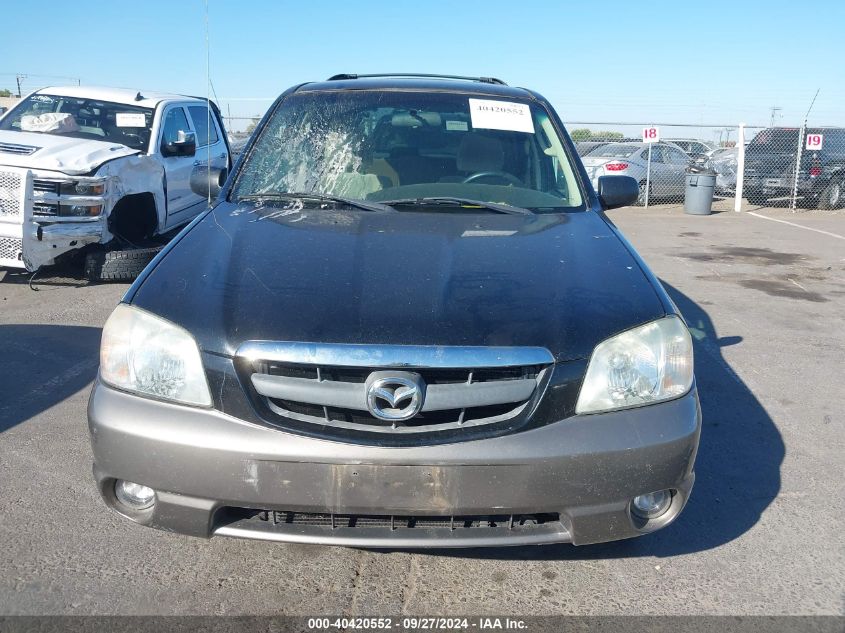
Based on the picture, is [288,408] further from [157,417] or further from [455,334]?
[455,334]

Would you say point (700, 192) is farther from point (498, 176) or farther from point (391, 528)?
point (391, 528)

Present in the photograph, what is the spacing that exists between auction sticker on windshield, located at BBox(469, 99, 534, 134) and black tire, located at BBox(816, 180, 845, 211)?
1523cm

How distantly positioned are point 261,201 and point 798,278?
7272 millimetres

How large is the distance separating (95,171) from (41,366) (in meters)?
2.36

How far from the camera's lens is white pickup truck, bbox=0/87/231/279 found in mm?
6277

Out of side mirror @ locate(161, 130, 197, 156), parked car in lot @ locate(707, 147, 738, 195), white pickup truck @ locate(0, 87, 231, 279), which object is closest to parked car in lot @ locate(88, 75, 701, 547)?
white pickup truck @ locate(0, 87, 231, 279)


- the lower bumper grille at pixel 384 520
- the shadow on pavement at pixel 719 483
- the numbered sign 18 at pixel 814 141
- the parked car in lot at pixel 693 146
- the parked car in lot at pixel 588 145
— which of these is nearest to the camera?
the lower bumper grille at pixel 384 520

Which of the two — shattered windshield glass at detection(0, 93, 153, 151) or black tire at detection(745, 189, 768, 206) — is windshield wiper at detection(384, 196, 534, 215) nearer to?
shattered windshield glass at detection(0, 93, 153, 151)

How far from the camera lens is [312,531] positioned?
227 centimetres

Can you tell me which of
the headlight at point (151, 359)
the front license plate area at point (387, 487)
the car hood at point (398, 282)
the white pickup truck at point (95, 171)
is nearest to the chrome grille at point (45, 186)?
the white pickup truck at point (95, 171)

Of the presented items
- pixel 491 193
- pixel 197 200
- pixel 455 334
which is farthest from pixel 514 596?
pixel 197 200

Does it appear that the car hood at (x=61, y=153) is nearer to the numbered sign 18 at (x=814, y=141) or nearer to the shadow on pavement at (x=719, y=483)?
the shadow on pavement at (x=719, y=483)

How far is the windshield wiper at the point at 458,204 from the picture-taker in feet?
11.2

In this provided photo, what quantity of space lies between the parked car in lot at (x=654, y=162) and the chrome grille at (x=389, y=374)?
14831 millimetres
